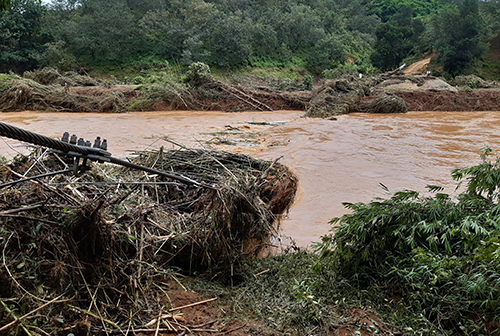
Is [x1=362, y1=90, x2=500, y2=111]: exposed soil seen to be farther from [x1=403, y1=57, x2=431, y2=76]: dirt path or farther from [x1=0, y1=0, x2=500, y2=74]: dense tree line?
[x1=403, y1=57, x2=431, y2=76]: dirt path

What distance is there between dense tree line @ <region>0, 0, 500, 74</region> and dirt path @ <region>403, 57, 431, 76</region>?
1134mm

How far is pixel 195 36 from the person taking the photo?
84.2 feet

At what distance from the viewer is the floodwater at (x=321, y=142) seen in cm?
628

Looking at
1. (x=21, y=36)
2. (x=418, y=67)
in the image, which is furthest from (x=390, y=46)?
(x=21, y=36)

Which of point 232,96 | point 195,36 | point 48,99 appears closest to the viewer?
point 48,99

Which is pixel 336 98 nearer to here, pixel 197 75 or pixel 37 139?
pixel 197 75

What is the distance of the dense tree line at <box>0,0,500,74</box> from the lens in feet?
83.8

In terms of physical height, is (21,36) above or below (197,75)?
above

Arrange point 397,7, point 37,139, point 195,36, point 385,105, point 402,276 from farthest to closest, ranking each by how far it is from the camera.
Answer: point 397,7 → point 195,36 → point 385,105 → point 402,276 → point 37,139

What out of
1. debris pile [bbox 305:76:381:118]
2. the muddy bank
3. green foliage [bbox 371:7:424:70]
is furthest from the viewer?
green foliage [bbox 371:7:424:70]

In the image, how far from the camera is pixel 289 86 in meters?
20.4

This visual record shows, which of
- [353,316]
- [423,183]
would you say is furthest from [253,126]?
[353,316]

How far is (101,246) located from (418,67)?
32.5 m

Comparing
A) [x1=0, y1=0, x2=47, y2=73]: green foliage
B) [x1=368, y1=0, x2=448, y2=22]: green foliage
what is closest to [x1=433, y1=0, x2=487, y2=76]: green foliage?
[x1=368, y1=0, x2=448, y2=22]: green foliage
